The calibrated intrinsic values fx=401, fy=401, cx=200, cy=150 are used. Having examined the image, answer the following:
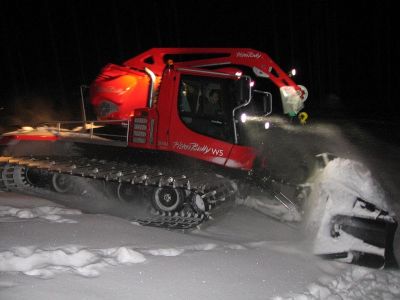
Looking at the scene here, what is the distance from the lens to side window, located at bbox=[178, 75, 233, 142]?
652 centimetres

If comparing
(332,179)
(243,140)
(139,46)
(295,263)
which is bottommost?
(295,263)

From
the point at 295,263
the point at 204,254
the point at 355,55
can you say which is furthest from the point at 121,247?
the point at 355,55

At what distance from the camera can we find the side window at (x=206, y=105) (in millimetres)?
6516

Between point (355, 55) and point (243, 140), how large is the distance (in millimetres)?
37873

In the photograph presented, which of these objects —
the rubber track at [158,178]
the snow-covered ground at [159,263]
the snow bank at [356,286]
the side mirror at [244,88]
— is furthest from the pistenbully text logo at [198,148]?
the snow bank at [356,286]

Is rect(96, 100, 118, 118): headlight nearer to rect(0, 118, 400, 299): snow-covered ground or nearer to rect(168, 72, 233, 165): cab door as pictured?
rect(168, 72, 233, 165): cab door

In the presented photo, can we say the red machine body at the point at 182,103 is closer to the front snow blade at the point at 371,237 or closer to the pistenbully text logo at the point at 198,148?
the pistenbully text logo at the point at 198,148

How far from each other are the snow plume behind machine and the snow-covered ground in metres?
0.43

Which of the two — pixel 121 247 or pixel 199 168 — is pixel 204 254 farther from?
pixel 199 168

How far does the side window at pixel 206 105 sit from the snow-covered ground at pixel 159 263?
1.60 m

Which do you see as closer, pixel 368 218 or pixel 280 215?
pixel 368 218

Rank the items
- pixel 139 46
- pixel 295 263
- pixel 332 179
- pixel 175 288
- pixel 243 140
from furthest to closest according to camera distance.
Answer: pixel 139 46 → pixel 243 140 → pixel 332 179 → pixel 295 263 → pixel 175 288

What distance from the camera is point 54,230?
5.09m

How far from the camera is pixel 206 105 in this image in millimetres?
6660
